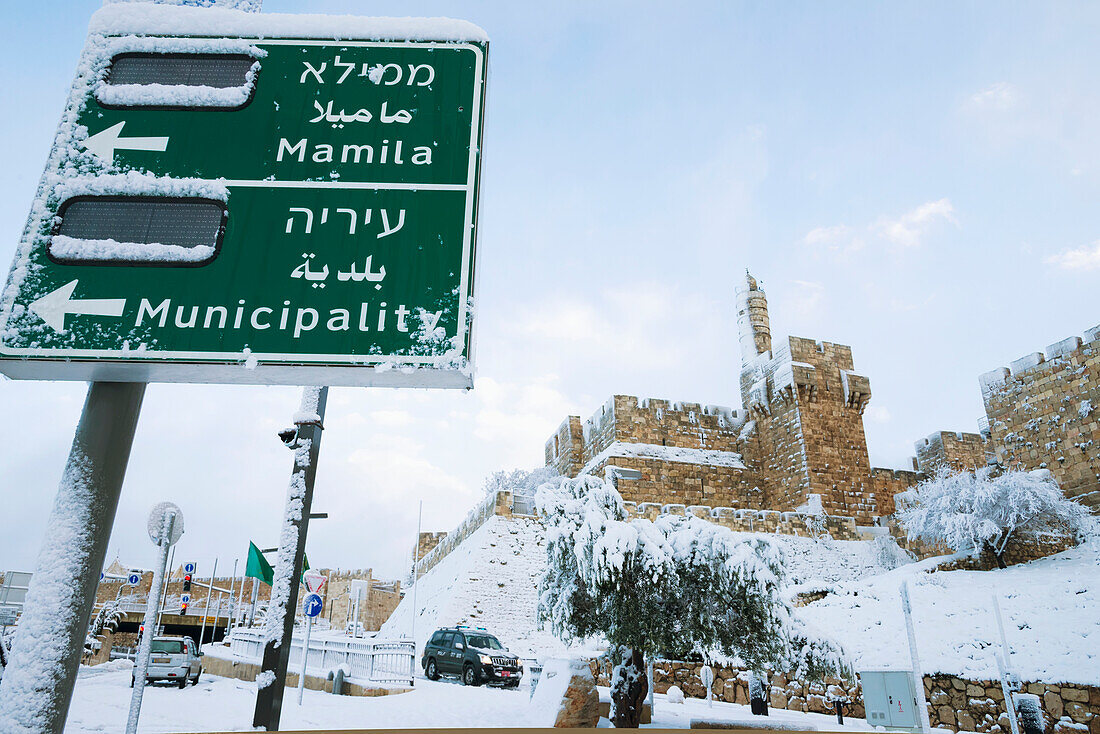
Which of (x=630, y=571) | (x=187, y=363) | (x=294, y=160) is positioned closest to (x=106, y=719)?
(x=630, y=571)

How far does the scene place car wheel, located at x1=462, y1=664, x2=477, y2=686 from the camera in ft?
46.3

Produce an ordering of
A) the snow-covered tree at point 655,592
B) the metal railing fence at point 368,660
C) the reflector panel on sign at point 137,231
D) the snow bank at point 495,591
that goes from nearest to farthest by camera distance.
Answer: the reflector panel on sign at point 137,231 → the snow-covered tree at point 655,592 → the metal railing fence at point 368,660 → the snow bank at point 495,591

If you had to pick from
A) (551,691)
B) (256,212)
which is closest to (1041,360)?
(551,691)

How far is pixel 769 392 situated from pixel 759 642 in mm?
21659

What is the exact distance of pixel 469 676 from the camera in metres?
14.2

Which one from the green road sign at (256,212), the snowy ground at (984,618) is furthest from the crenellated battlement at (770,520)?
the green road sign at (256,212)

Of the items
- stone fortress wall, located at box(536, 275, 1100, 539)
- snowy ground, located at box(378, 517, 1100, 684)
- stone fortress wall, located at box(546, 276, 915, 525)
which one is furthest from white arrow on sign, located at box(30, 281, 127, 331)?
stone fortress wall, located at box(546, 276, 915, 525)

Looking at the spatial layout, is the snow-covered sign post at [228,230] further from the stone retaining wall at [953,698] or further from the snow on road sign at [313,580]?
the snow on road sign at [313,580]

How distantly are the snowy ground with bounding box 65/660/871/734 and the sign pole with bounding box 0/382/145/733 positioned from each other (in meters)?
5.55

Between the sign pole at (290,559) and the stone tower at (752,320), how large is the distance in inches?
1144

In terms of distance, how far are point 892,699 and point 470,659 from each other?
8.31 meters

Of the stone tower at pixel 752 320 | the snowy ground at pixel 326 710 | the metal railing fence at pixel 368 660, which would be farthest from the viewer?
the stone tower at pixel 752 320

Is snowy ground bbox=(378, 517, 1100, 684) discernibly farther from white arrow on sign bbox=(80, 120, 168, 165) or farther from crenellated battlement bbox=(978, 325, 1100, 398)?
white arrow on sign bbox=(80, 120, 168, 165)

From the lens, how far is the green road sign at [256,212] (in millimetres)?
2752
